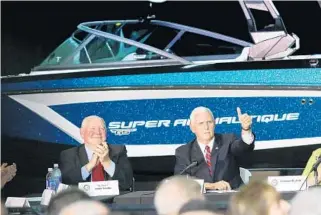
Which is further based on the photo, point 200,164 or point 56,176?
point 200,164

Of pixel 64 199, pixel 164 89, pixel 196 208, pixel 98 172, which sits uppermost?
pixel 164 89

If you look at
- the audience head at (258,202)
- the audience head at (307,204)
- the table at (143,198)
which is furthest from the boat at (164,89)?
the audience head at (258,202)

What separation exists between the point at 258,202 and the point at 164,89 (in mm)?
3046

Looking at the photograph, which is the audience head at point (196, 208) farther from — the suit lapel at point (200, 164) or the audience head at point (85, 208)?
the suit lapel at point (200, 164)

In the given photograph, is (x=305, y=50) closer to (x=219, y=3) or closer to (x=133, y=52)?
(x=219, y=3)

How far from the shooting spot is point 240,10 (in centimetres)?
548

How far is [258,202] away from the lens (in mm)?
2328

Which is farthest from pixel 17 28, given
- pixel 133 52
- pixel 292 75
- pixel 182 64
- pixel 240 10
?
pixel 292 75

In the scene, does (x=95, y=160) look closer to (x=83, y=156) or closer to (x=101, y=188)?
(x=83, y=156)

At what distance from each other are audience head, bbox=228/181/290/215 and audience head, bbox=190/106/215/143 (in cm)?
258

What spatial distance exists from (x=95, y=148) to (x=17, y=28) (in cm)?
151

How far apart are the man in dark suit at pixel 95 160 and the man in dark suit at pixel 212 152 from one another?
1.20 ft

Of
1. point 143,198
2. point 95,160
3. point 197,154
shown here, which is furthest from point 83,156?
point 143,198

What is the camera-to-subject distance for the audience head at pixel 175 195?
2.53 meters
